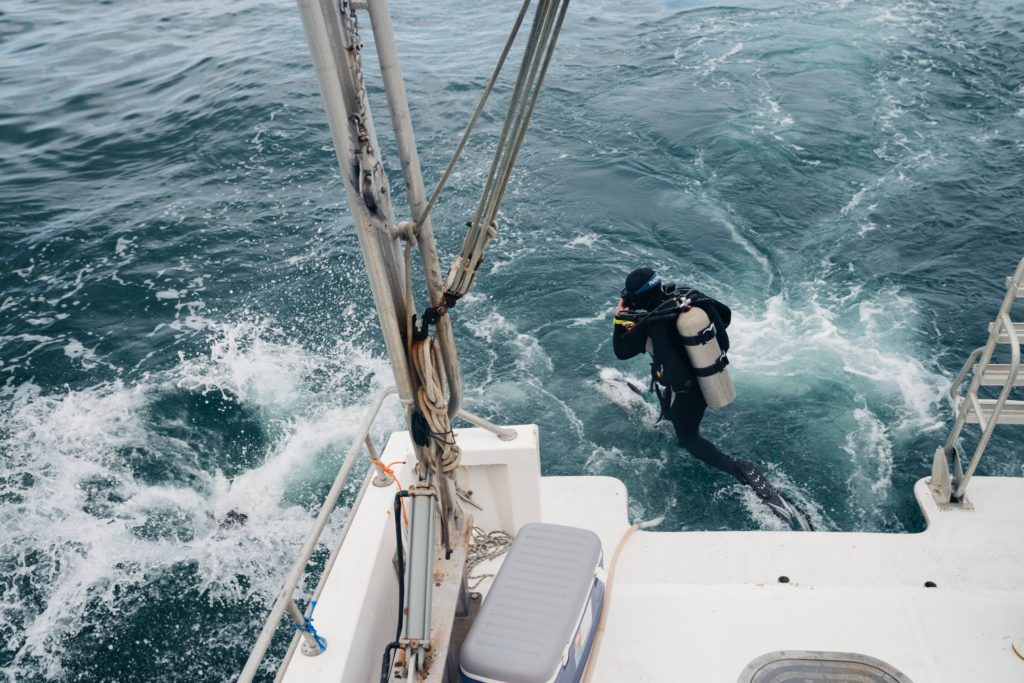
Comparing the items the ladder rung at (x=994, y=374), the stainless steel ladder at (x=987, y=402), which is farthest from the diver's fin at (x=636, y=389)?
the ladder rung at (x=994, y=374)

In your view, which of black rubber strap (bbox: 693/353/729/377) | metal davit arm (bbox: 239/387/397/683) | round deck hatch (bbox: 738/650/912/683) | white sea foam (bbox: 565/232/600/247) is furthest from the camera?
white sea foam (bbox: 565/232/600/247)

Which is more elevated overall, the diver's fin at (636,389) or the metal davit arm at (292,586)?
the metal davit arm at (292,586)

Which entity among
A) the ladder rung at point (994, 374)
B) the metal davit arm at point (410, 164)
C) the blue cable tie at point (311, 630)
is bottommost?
the ladder rung at point (994, 374)

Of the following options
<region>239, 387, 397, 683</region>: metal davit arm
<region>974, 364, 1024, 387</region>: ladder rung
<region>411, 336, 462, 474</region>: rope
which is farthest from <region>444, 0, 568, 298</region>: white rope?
<region>974, 364, 1024, 387</region>: ladder rung

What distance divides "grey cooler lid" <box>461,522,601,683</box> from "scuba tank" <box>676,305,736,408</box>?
1726 mm

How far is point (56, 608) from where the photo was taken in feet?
16.9

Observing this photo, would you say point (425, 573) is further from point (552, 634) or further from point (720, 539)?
point (720, 539)

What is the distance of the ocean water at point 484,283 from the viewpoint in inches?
215

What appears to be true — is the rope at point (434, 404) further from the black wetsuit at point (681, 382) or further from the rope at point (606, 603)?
the black wetsuit at point (681, 382)

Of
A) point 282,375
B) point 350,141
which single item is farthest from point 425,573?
point 282,375

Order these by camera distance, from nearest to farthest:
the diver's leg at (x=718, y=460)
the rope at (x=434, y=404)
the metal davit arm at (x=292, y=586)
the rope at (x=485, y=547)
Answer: the metal davit arm at (x=292, y=586) → the rope at (x=434, y=404) → the rope at (x=485, y=547) → the diver's leg at (x=718, y=460)

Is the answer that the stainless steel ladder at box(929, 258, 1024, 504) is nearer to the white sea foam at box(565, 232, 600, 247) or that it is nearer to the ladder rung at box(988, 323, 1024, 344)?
the ladder rung at box(988, 323, 1024, 344)

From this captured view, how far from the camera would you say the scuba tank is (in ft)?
15.1

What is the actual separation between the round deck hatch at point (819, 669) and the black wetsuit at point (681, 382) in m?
1.74
